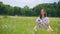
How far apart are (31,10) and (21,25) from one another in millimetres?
220

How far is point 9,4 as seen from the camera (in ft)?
6.61

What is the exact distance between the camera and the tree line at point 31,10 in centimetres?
197

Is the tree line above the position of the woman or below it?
above

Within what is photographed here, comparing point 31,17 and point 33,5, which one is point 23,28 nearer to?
point 31,17

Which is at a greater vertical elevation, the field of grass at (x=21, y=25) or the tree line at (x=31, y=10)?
the tree line at (x=31, y=10)

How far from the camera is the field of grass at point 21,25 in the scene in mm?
1894

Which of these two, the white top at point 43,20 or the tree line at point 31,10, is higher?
the tree line at point 31,10

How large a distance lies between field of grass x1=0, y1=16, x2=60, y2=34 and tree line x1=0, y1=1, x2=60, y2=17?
0.06 meters

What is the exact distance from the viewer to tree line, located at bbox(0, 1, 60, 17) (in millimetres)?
1966

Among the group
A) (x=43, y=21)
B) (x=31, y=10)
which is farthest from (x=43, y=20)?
(x=31, y=10)

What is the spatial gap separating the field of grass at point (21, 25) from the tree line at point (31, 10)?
0.19 feet

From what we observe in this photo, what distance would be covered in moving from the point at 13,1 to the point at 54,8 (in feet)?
1.62

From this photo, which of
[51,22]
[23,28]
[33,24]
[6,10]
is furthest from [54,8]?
[6,10]

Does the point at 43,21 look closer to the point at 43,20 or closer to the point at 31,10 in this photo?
the point at 43,20
